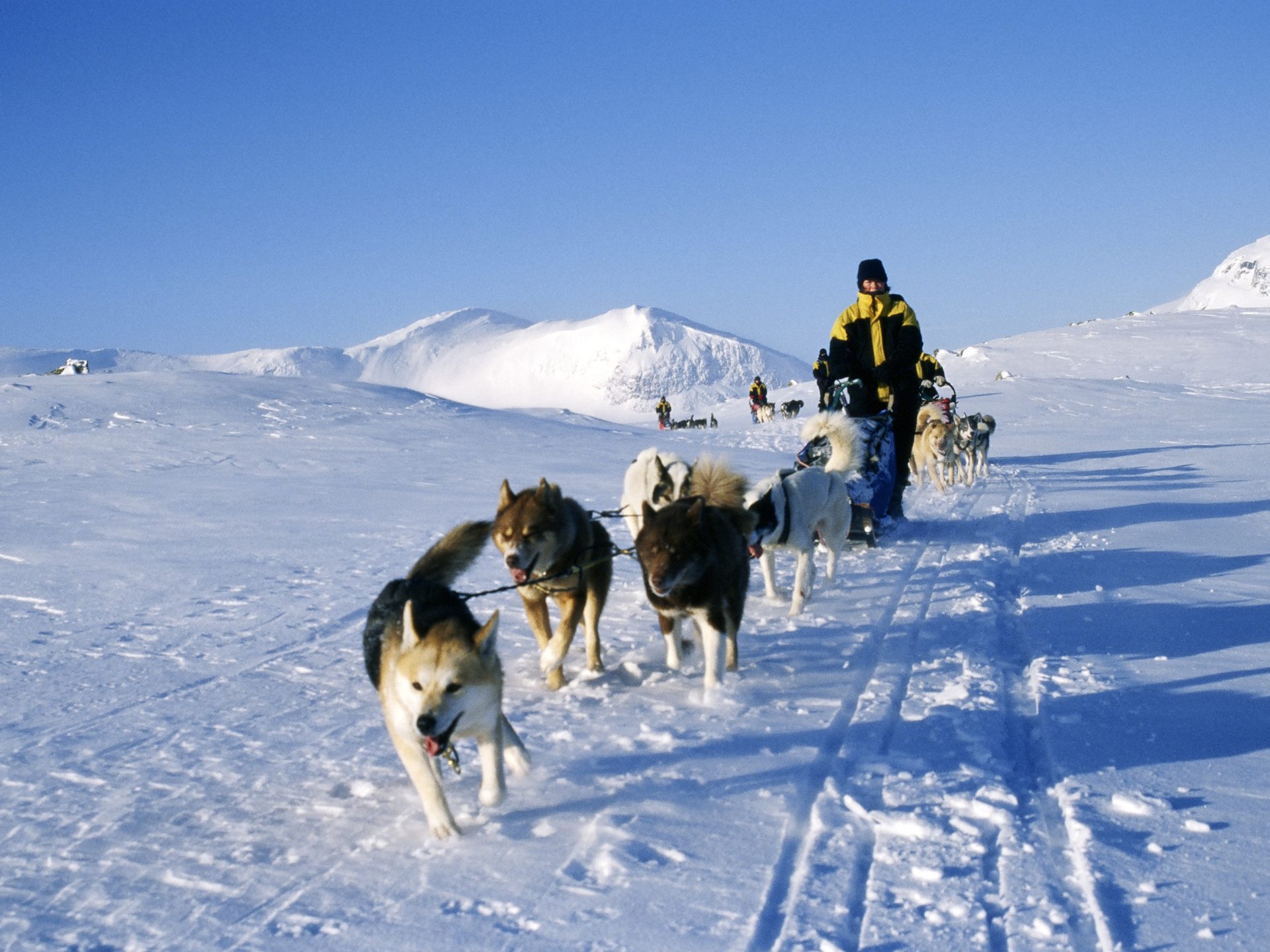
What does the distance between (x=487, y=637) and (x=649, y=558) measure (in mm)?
1415

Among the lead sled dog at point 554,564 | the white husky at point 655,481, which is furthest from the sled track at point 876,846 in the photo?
the white husky at point 655,481

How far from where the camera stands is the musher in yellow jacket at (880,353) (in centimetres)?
814

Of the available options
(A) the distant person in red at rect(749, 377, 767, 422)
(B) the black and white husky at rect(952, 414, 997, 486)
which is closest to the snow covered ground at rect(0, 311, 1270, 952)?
(B) the black and white husky at rect(952, 414, 997, 486)

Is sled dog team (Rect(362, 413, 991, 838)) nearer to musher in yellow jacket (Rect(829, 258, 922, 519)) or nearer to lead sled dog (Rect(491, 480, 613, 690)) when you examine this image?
lead sled dog (Rect(491, 480, 613, 690))

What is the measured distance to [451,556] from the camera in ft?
12.3

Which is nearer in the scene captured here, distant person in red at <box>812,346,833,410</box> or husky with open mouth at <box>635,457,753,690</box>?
husky with open mouth at <box>635,457,753,690</box>

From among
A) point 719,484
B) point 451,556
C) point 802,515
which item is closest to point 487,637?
point 451,556

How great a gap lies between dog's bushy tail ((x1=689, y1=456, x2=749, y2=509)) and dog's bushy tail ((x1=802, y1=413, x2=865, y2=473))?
86.4 inches

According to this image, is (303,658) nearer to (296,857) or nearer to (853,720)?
(296,857)

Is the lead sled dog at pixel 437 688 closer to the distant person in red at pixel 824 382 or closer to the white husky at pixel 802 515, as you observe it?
the white husky at pixel 802 515

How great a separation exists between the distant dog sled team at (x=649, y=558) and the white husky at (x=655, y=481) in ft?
0.04

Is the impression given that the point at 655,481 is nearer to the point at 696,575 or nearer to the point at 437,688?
the point at 696,575

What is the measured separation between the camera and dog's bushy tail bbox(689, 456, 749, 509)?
199 inches

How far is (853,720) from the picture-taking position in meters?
3.81
